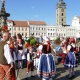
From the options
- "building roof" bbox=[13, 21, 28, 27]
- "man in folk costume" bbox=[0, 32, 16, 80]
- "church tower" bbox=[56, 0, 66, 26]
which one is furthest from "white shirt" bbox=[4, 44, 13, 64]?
"church tower" bbox=[56, 0, 66, 26]

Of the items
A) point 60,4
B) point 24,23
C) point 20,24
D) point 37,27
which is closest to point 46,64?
point 20,24

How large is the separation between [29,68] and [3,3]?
15.3 m

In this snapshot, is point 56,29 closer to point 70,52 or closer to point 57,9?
point 57,9

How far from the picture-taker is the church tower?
11341 centimetres

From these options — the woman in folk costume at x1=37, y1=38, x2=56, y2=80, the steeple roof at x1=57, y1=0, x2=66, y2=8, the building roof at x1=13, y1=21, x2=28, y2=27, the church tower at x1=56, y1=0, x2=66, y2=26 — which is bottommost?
the woman in folk costume at x1=37, y1=38, x2=56, y2=80

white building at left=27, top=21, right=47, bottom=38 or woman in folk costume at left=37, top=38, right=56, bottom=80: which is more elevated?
white building at left=27, top=21, right=47, bottom=38

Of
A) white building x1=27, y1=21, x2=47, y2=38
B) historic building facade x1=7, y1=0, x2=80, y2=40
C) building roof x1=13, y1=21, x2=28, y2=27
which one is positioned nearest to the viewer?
building roof x1=13, y1=21, x2=28, y2=27

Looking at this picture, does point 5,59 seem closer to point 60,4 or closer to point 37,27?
point 37,27

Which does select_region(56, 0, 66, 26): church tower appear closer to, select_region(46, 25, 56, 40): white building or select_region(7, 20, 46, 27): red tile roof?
select_region(46, 25, 56, 40): white building

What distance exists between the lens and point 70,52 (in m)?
8.20

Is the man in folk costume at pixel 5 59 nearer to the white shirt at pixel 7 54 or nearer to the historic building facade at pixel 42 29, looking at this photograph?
the white shirt at pixel 7 54

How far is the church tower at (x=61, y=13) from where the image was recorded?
11341 cm

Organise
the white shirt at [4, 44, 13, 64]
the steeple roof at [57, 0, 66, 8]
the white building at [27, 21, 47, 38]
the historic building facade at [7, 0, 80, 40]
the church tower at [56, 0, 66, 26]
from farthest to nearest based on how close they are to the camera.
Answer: the steeple roof at [57, 0, 66, 8] → the church tower at [56, 0, 66, 26] → the white building at [27, 21, 47, 38] → the historic building facade at [7, 0, 80, 40] → the white shirt at [4, 44, 13, 64]

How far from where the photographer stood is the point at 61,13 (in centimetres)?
11744
